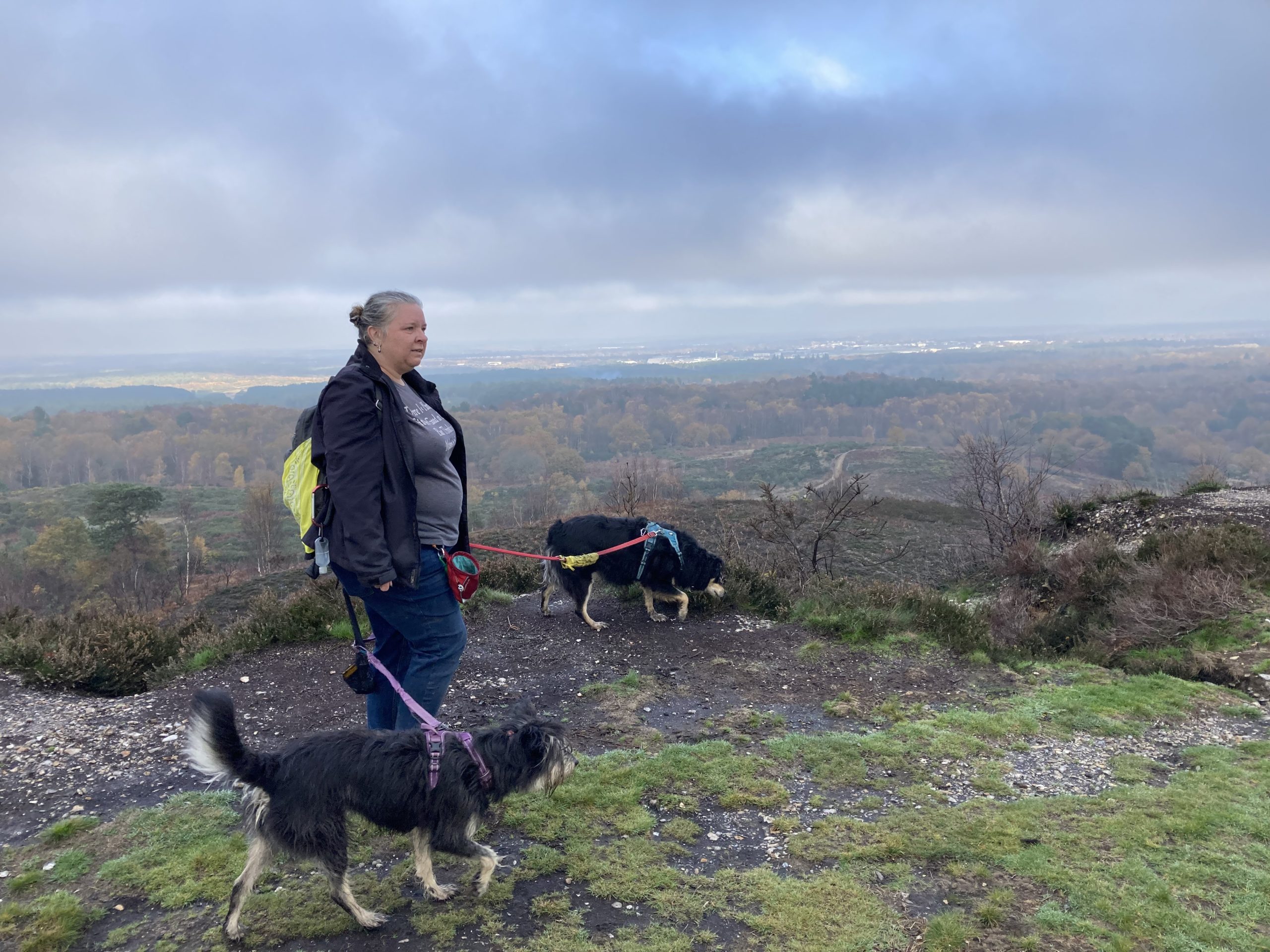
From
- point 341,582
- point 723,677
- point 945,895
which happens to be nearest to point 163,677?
point 341,582

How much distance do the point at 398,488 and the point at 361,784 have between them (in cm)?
120

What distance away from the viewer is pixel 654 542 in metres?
7.74

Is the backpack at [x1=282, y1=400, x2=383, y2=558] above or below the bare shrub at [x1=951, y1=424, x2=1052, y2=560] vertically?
above

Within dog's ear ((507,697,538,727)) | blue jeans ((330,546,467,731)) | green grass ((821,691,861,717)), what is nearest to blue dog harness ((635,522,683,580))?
green grass ((821,691,861,717))

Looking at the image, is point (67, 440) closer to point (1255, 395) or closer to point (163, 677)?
point (163, 677)

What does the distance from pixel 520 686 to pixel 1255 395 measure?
246 feet

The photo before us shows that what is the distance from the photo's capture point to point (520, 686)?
614 cm

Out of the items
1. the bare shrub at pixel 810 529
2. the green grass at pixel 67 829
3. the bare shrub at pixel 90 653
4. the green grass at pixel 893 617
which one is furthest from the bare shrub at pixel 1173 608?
the bare shrub at pixel 90 653

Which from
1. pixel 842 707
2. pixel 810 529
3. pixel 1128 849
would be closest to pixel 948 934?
pixel 1128 849

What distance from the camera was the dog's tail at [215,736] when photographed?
2.53 meters

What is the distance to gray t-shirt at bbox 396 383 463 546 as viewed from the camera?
10.4ft

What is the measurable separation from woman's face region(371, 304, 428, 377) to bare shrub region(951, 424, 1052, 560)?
1272 cm

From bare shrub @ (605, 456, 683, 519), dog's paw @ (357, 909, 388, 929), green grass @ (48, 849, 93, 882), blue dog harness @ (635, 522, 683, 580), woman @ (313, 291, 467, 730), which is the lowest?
bare shrub @ (605, 456, 683, 519)

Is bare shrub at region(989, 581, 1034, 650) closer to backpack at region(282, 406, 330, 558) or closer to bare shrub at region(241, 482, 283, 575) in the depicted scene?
backpack at region(282, 406, 330, 558)
